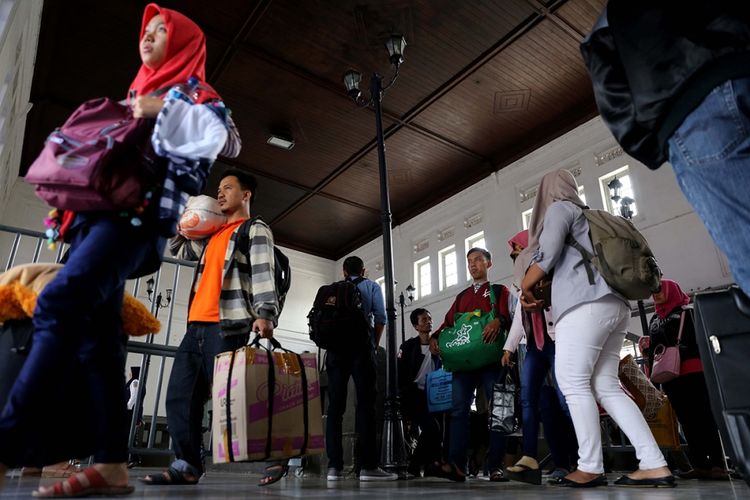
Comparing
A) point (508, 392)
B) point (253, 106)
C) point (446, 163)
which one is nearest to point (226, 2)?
point (253, 106)

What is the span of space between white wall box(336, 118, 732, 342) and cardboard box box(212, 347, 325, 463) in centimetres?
958

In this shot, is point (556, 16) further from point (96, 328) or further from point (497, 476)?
point (96, 328)

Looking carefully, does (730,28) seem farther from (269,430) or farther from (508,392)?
(508,392)

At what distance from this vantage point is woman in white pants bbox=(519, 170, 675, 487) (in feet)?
8.74

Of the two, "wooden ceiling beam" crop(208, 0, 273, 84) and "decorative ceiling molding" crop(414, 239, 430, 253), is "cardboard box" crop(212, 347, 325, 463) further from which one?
"decorative ceiling molding" crop(414, 239, 430, 253)

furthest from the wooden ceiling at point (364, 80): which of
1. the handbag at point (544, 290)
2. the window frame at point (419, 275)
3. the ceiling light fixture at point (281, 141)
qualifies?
the handbag at point (544, 290)

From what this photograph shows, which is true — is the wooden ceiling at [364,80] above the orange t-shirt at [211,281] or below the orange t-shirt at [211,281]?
above

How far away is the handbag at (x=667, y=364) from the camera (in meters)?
3.89

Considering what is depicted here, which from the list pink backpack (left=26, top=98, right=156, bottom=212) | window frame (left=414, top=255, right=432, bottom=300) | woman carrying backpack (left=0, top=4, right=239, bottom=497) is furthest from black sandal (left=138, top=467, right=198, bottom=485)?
window frame (left=414, top=255, right=432, bottom=300)

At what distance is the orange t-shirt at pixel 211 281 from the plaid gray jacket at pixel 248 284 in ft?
0.18

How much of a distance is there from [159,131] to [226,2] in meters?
8.46

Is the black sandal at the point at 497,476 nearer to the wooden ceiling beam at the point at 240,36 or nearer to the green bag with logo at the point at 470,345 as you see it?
the green bag with logo at the point at 470,345

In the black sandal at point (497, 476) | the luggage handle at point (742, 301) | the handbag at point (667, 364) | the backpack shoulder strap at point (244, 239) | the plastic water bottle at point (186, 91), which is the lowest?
the black sandal at point (497, 476)

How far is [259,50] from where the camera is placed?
10047mm
